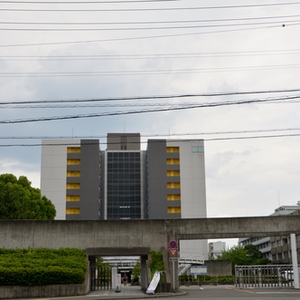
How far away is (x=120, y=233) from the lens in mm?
35938

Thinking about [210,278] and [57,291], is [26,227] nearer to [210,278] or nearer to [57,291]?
[57,291]

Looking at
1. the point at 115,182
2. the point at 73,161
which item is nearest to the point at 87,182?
the point at 73,161

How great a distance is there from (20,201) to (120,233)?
909 inches

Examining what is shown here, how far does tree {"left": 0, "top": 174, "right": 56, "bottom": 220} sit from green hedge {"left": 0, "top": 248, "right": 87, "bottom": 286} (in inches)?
775

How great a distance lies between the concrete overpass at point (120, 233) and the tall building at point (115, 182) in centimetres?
5050

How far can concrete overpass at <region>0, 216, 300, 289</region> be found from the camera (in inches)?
1393

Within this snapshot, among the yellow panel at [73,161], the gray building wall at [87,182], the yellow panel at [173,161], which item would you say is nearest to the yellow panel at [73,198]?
the gray building wall at [87,182]

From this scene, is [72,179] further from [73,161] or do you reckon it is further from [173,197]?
[173,197]

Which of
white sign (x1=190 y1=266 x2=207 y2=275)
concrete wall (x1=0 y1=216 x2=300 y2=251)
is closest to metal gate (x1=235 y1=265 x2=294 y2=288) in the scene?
white sign (x1=190 y1=266 x2=207 y2=275)

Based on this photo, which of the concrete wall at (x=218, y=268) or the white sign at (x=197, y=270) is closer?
the white sign at (x=197, y=270)

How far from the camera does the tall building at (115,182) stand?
88.3 metres

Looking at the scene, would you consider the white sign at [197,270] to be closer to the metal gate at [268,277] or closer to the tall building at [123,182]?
the metal gate at [268,277]

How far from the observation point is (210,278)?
53156 mm

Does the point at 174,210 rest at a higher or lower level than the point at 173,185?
lower
